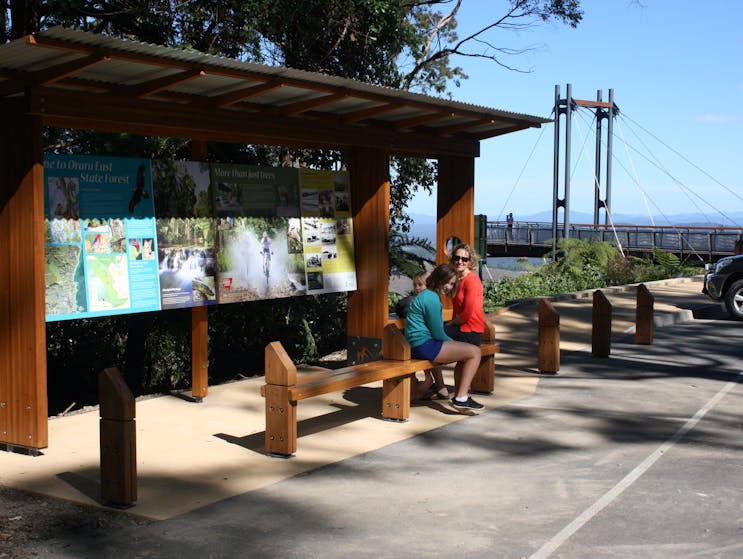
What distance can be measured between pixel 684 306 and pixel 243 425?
12.8 metres

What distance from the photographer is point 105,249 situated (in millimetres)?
8250

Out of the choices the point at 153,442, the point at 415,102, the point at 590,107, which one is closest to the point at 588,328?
the point at 415,102

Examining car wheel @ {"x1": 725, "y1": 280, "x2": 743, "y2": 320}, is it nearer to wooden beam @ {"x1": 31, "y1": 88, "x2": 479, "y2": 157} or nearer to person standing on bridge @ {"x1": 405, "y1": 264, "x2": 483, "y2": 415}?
wooden beam @ {"x1": 31, "y1": 88, "x2": 479, "y2": 157}

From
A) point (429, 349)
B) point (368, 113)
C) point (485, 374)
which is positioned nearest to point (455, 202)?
point (368, 113)

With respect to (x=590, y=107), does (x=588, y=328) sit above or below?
below

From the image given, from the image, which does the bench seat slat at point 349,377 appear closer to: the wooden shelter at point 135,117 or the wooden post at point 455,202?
the wooden shelter at point 135,117

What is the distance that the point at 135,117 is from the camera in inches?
321

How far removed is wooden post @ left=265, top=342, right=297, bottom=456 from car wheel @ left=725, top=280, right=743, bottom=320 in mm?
12523

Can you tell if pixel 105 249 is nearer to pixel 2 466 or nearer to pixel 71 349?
pixel 2 466

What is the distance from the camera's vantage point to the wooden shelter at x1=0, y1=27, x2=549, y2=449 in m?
7.06

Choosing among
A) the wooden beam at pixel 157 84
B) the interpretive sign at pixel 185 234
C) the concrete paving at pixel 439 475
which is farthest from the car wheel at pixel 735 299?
the wooden beam at pixel 157 84

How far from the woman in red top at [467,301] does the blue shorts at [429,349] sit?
404 millimetres

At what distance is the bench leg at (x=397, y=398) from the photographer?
8547mm

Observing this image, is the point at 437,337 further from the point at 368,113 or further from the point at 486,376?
the point at 368,113
